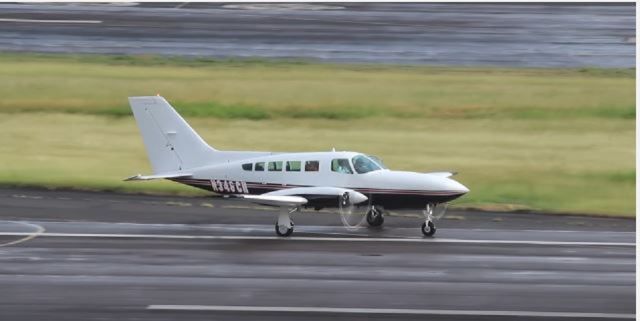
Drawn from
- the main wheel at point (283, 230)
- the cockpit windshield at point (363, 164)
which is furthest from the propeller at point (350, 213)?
the main wheel at point (283, 230)

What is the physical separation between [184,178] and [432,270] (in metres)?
8.40

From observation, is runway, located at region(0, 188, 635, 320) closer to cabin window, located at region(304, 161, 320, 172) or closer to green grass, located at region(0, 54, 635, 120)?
cabin window, located at region(304, 161, 320, 172)

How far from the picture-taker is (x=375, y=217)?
3017 centimetres

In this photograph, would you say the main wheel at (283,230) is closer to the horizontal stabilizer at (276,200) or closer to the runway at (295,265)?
the runway at (295,265)

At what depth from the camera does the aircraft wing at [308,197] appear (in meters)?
28.0

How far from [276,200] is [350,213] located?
3617mm

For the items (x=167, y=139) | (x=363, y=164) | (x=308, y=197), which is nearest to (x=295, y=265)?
(x=308, y=197)

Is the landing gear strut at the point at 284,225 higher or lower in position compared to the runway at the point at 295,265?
higher

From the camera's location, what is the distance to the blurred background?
39812 millimetres

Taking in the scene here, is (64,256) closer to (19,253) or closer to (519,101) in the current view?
(19,253)

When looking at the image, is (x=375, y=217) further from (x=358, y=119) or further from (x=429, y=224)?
(x=358, y=119)

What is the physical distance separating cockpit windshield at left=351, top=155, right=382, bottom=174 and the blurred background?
489 centimetres

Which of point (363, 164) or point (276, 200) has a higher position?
point (363, 164)

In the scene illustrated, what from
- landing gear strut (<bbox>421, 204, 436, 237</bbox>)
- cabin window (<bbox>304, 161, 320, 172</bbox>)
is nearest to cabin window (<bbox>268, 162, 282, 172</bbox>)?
cabin window (<bbox>304, 161, 320, 172</bbox>)
